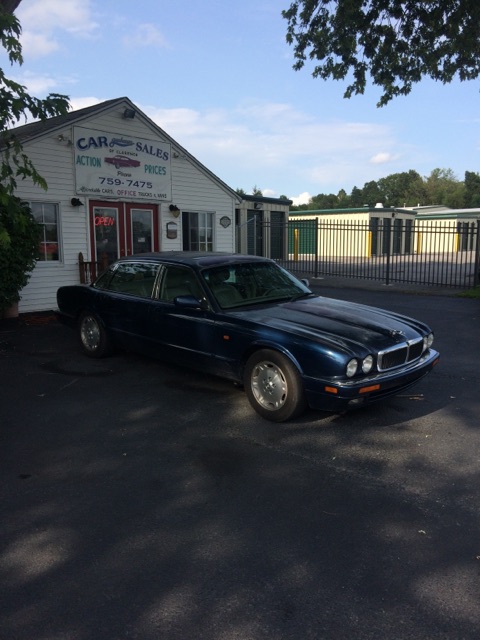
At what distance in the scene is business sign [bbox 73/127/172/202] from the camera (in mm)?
11688

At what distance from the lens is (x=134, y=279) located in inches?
260

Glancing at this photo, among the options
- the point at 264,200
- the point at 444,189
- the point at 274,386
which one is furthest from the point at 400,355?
the point at 444,189

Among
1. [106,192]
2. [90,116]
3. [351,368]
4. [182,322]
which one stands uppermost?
[90,116]

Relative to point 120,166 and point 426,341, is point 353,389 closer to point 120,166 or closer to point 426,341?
point 426,341

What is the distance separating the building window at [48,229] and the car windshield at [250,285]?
22.1 feet

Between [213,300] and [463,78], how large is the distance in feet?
42.8

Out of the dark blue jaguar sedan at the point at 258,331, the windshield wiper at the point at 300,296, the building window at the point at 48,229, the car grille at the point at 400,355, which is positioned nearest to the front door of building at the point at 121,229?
the building window at the point at 48,229

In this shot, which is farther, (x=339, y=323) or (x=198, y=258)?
(x=198, y=258)

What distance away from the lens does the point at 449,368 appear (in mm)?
6770

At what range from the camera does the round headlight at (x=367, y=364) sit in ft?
14.6

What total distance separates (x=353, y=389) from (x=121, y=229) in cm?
961

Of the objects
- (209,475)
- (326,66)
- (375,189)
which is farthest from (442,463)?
(375,189)

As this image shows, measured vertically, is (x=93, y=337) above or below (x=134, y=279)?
below

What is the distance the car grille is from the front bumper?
0.06 metres
